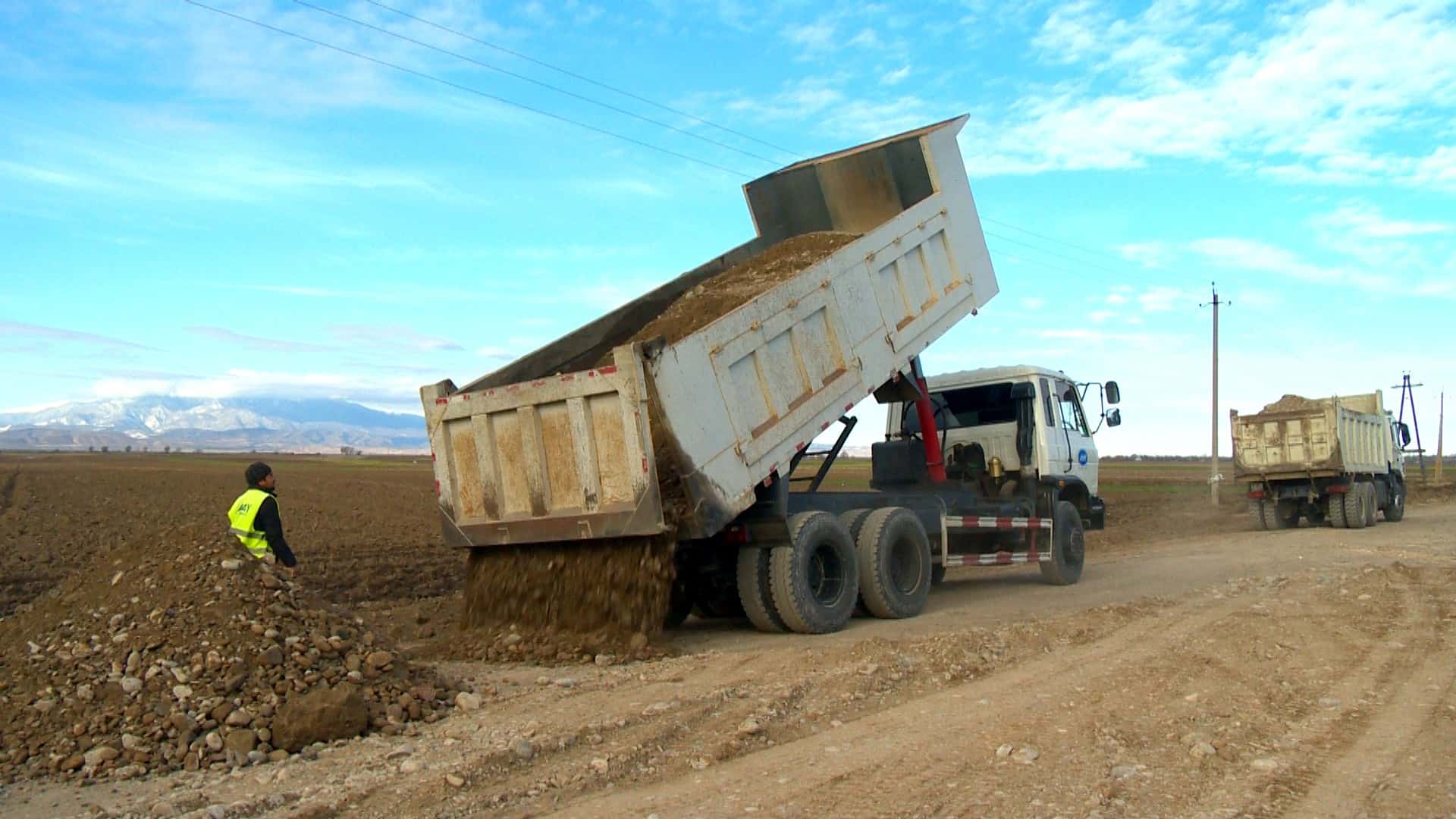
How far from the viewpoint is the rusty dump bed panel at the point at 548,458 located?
7816 mm

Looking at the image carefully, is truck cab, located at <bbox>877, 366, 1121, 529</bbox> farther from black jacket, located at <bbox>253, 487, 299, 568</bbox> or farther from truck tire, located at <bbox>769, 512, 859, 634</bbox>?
black jacket, located at <bbox>253, 487, 299, 568</bbox>

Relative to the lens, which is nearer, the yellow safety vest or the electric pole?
the yellow safety vest

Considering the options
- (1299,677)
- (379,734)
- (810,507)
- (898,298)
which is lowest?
(1299,677)

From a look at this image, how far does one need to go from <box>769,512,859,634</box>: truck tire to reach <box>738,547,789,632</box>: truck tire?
5 cm

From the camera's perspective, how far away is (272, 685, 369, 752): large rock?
19.0 feet

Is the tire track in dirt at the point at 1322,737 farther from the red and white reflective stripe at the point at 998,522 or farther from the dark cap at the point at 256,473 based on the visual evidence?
the dark cap at the point at 256,473

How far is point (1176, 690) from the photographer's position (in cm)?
658

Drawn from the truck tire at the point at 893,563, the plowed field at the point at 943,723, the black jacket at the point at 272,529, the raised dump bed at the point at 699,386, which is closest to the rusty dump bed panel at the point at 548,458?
the raised dump bed at the point at 699,386

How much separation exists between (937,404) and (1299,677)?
21.2 ft

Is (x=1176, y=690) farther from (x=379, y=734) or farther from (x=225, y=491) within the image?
(x=225, y=491)

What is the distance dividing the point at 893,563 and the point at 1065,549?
378cm

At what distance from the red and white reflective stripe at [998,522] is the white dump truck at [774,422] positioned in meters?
0.04

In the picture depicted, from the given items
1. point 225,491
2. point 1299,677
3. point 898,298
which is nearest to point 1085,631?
point 1299,677

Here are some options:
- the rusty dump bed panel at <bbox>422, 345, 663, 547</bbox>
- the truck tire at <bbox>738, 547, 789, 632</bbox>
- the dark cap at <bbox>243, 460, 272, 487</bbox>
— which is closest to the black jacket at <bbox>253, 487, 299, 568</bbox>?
the dark cap at <bbox>243, 460, 272, 487</bbox>
